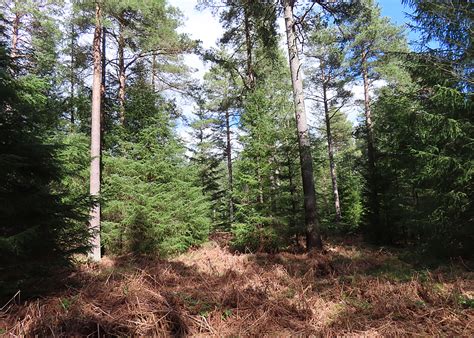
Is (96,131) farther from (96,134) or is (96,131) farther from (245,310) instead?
(245,310)

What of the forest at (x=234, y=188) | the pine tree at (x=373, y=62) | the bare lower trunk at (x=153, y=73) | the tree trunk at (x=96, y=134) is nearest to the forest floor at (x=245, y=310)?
the forest at (x=234, y=188)

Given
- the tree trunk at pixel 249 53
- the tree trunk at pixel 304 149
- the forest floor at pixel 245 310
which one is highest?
the tree trunk at pixel 249 53

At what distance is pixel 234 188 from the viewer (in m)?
12.3

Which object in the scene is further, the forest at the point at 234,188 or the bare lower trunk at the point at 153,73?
the bare lower trunk at the point at 153,73

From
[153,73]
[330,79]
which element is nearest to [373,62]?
[330,79]

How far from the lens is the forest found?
4109 millimetres

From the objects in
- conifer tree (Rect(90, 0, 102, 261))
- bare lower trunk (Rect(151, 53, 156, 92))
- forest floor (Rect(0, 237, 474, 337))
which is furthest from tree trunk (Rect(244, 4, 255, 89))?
forest floor (Rect(0, 237, 474, 337))

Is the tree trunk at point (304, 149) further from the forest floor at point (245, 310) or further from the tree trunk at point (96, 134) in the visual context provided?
the tree trunk at point (96, 134)

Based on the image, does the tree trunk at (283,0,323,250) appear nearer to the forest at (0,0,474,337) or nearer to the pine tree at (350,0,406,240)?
the forest at (0,0,474,337)

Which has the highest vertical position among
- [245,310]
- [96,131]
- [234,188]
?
[96,131]

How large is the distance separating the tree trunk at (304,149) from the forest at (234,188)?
0.20 feet

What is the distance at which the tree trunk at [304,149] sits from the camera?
9.99m

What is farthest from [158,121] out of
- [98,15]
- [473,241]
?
[473,241]

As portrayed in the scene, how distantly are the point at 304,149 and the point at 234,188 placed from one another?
3515mm
